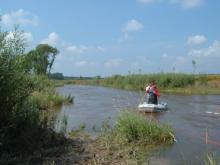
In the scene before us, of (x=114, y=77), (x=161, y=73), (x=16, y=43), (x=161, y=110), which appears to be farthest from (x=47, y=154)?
(x=114, y=77)

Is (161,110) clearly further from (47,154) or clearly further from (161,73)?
(161,73)

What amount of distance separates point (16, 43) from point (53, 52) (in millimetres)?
80643

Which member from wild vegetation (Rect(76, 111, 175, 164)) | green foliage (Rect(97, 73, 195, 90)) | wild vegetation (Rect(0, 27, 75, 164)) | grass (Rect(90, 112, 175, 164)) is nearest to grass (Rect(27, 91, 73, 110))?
wild vegetation (Rect(76, 111, 175, 164))

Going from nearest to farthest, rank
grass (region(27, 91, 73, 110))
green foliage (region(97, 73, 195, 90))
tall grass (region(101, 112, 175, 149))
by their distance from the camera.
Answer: tall grass (region(101, 112, 175, 149))
grass (region(27, 91, 73, 110))
green foliage (region(97, 73, 195, 90))

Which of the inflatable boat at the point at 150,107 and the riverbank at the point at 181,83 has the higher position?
the riverbank at the point at 181,83

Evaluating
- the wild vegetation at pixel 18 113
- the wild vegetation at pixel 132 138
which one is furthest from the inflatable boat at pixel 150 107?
the wild vegetation at pixel 18 113

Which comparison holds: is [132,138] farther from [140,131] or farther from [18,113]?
[18,113]

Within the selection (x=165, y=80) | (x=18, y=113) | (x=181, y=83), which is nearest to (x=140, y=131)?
(x=18, y=113)

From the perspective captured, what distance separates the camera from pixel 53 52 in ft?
299

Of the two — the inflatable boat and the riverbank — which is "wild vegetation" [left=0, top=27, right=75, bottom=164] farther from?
the riverbank

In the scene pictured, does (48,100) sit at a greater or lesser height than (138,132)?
greater

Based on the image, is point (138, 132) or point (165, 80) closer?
point (138, 132)

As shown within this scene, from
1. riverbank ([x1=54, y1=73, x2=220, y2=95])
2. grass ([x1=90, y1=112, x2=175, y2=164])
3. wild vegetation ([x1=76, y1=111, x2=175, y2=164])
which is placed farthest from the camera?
riverbank ([x1=54, y1=73, x2=220, y2=95])

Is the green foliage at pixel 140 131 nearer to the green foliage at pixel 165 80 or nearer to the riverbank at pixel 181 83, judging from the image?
the riverbank at pixel 181 83
